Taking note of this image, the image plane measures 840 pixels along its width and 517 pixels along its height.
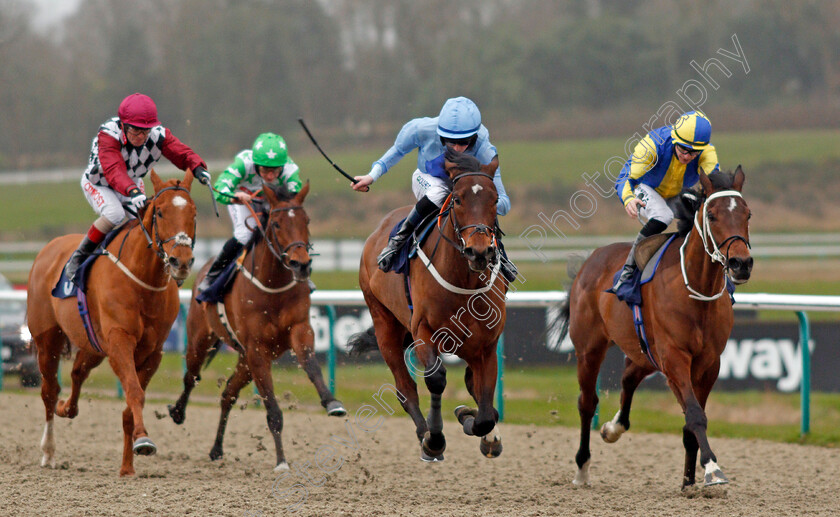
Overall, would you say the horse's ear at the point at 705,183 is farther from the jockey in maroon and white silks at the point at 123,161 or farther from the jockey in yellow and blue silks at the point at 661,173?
the jockey in maroon and white silks at the point at 123,161

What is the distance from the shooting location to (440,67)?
101 feet

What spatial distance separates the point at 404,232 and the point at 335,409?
38.7 inches

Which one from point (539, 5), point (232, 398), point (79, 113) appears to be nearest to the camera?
point (232, 398)

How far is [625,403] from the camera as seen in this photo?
598 centimetres

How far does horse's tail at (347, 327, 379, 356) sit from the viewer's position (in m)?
6.07

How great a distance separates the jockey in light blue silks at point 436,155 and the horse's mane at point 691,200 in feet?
3.01

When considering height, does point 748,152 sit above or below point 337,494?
above

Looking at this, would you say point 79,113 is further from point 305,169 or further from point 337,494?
point 337,494

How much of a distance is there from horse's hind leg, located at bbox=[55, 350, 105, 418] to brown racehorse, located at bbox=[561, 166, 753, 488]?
118 inches

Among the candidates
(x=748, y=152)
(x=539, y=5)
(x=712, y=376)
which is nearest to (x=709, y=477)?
(x=712, y=376)

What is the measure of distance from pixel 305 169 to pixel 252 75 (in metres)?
6.77

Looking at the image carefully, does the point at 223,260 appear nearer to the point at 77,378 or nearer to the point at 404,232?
the point at 77,378

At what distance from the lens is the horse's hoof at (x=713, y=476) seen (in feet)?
15.4

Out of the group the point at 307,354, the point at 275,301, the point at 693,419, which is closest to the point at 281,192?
the point at 275,301
